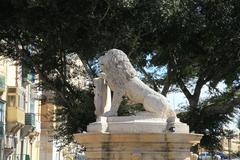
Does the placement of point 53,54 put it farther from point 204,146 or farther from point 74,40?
point 204,146

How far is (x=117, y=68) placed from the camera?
37.4 feet

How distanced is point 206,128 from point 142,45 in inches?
175

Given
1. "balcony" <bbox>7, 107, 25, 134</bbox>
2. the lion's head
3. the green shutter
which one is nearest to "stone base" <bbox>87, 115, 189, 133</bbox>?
the lion's head

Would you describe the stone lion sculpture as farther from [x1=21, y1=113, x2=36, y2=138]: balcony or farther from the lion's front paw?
[x1=21, y1=113, x2=36, y2=138]: balcony

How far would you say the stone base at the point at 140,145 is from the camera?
10.3 m

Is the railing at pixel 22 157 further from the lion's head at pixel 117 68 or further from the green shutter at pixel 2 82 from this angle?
the lion's head at pixel 117 68

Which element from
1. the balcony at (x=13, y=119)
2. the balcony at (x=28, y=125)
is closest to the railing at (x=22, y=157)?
the balcony at (x=28, y=125)

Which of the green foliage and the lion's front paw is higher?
the green foliage

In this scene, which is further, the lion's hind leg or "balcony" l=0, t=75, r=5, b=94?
"balcony" l=0, t=75, r=5, b=94

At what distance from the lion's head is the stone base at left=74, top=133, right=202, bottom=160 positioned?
4.52 feet

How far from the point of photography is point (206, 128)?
22047 mm

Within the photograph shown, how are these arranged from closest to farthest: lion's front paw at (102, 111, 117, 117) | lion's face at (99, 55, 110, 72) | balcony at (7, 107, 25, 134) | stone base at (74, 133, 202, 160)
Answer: stone base at (74, 133, 202, 160) → lion's front paw at (102, 111, 117, 117) → lion's face at (99, 55, 110, 72) → balcony at (7, 107, 25, 134)

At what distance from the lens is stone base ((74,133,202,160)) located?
10.3 metres

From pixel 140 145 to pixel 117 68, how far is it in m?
1.78
